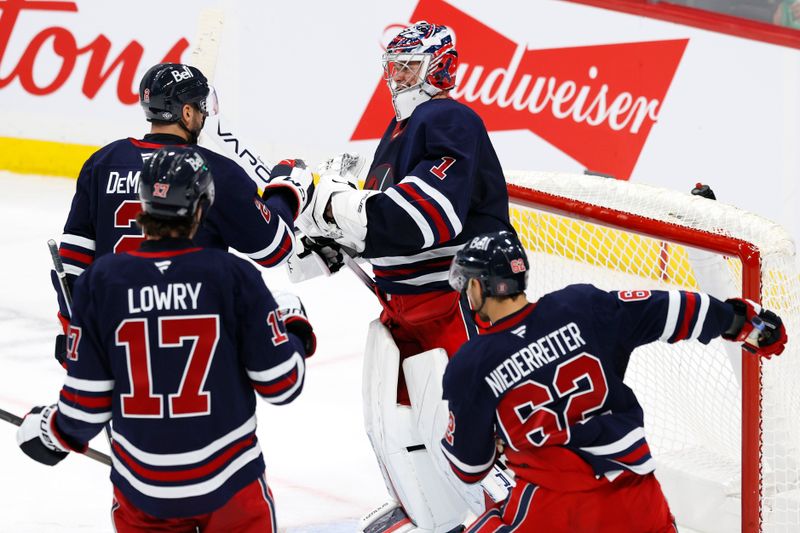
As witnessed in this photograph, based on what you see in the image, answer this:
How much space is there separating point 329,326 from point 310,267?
6.80 feet

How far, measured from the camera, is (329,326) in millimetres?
4895

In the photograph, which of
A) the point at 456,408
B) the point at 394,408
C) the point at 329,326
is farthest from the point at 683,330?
the point at 329,326

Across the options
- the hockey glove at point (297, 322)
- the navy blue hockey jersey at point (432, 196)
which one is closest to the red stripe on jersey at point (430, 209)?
the navy blue hockey jersey at point (432, 196)

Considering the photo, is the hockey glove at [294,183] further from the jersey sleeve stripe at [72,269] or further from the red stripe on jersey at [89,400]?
the red stripe on jersey at [89,400]

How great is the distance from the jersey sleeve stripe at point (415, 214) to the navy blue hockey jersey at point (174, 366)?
0.58 meters

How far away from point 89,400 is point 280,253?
62cm

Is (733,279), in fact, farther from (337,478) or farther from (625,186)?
(337,478)

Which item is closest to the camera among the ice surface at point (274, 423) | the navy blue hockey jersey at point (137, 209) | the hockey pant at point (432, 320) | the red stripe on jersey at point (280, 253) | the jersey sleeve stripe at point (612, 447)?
the jersey sleeve stripe at point (612, 447)

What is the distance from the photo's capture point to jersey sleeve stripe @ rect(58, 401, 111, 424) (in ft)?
6.09

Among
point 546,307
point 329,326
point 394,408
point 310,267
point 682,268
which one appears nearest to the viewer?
point 546,307

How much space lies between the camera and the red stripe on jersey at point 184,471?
6.02ft

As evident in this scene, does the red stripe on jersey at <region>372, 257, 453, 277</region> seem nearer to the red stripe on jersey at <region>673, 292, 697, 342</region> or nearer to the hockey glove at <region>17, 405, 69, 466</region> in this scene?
the red stripe on jersey at <region>673, 292, 697, 342</region>

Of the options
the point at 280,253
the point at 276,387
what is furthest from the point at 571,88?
the point at 276,387

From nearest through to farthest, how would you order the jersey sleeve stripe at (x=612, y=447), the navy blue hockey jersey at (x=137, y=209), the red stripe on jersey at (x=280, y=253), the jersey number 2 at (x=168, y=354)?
the jersey number 2 at (x=168, y=354) < the jersey sleeve stripe at (x=612, y=447) < the navy blue hockey jersey at (x=137, y=209) < the red stripe on jersey at (x=280, y=253)
